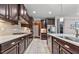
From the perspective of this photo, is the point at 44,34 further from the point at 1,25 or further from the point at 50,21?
the point at 1,25

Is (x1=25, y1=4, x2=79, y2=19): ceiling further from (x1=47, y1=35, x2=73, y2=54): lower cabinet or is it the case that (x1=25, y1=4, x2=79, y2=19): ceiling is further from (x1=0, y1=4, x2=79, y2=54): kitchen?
(x1=47, y1=35, x2=73, y2=54): lower cabinet

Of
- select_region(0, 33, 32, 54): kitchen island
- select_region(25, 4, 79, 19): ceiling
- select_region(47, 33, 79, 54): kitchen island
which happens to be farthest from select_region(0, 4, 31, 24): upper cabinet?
select_region(25, 4, 79, 19): ceiling

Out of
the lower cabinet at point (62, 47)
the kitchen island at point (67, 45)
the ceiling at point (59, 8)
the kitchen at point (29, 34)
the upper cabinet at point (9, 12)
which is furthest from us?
the ceiling at point (59, 8)

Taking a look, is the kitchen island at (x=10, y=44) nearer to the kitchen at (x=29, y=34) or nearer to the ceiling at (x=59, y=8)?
the kitchen at (x=29, y=34)

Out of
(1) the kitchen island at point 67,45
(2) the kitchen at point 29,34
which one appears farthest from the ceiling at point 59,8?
(1) the kitchen island at point 67,45

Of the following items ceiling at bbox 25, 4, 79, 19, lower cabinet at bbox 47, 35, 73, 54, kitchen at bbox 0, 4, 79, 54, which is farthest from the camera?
ceiling at bbox 25, 4, 79, 19

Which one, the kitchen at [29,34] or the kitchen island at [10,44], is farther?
the kitchen at [29,34]

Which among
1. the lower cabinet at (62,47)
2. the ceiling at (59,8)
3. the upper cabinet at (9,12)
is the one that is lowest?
the lower cabinet at (62,47)

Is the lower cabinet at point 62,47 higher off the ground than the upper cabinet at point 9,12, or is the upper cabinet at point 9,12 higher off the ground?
the upper cabinet at point 9,12

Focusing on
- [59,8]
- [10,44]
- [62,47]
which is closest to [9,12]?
[10,44]

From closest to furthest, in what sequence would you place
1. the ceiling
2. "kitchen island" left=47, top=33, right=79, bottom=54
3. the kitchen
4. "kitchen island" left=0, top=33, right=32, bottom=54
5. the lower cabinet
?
"kitchen island" left=47, top=33, right=79, bottom=54
the lower cabinet
"kitchen island" left=0, top=33, right=32, bottom=54
the kitchen
the ceiling
